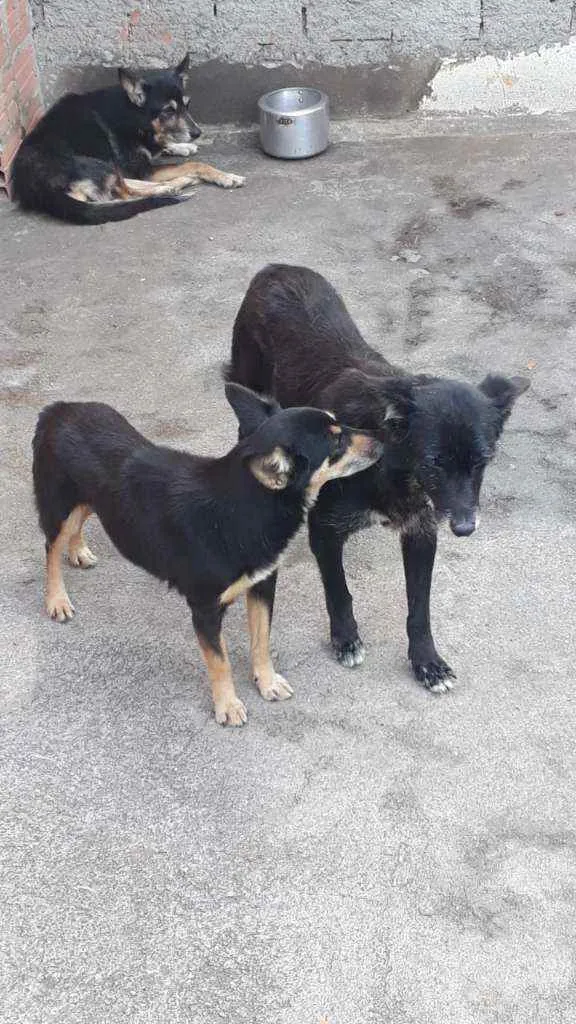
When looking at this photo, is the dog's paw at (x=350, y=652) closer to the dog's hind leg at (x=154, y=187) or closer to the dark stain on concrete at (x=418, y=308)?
the dark stain on concrete at (x=418, y=308)

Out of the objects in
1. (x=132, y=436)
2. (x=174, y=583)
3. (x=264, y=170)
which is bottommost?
(x=264, y=170)

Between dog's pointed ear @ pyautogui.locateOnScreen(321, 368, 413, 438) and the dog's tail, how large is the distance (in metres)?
3.78

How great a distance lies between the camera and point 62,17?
25.2ft

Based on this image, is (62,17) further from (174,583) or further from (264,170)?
(174,583)

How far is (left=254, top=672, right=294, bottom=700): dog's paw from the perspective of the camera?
3.78 m

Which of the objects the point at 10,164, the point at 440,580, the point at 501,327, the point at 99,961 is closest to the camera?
the point at 99,961

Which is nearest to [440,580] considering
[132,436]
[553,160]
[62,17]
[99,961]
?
[132,436]

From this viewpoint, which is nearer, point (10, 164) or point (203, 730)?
point (203, 730)

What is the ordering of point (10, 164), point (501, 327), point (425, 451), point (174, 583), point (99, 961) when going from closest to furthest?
point (99, 961)
point (425, 451)
point (174, 583)
point (501, 327)
point (10, 164)

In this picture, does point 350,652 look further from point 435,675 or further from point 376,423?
point 376,423

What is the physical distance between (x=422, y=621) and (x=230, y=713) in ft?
2.51

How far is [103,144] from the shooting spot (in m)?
7.38

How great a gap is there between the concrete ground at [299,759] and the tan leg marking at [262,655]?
0.05 meters

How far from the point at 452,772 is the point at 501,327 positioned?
3.04 meters
